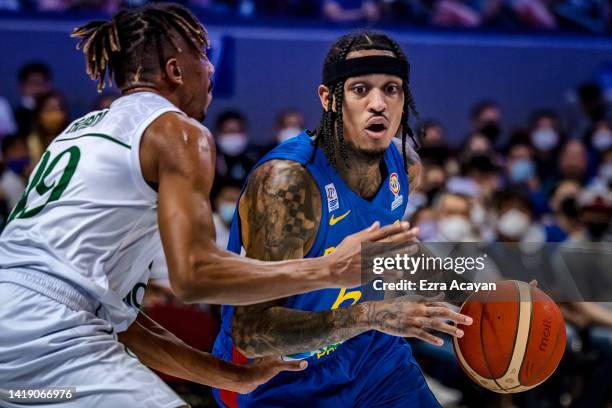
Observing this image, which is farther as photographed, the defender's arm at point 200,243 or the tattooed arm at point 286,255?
the tattooed arm at point 286,255

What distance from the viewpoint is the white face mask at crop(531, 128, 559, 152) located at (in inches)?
386

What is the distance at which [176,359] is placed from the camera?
125 inches

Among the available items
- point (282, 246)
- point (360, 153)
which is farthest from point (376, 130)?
point (282, 246)

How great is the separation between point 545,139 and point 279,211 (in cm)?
720

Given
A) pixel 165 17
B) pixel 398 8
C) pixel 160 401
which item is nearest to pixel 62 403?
pixel 160 401

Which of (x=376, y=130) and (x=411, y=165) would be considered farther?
(x=411, y=165)

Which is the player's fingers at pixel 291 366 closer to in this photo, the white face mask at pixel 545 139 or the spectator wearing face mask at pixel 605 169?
the spectator wearing face mask at pixel 605 169

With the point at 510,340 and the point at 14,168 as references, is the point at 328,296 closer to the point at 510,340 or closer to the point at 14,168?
the point at 510,340

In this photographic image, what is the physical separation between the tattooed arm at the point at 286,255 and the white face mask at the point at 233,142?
498cm

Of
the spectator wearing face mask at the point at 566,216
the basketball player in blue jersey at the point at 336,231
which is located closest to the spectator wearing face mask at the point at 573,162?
the spectator wearing face mask at the point at 566,216

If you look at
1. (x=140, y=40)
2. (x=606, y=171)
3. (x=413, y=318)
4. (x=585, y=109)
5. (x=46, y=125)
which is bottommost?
(x=606, y=171)

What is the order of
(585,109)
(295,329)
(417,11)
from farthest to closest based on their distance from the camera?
(585,109) → (417,11) → (295,329)

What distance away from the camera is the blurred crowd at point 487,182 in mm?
5898

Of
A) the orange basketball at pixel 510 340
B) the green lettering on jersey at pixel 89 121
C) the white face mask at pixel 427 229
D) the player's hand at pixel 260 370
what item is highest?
the green lettering on jersey at pixel 89 121
